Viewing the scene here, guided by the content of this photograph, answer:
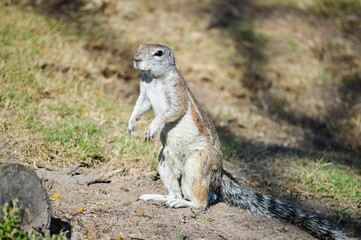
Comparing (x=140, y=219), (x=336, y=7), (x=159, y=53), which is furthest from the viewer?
(x=336, y=7)

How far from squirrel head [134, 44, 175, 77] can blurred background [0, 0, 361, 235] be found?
137 centimetres

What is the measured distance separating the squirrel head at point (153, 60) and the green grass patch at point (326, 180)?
2.43 m

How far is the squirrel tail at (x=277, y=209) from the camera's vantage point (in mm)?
5535

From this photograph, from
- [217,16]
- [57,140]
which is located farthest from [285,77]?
[57,140]

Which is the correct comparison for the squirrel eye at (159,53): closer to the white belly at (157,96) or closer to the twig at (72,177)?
the white belly at (157,96)

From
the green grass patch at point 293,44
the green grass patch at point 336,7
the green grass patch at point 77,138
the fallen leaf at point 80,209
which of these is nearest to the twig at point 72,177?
the green grass patch at point 77,138

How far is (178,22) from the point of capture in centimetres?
1112

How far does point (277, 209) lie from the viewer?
18.7 ft

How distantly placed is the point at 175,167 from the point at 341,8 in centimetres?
889

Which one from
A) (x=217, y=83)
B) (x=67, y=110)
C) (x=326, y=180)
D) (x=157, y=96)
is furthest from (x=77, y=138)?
(x=217, y=83)

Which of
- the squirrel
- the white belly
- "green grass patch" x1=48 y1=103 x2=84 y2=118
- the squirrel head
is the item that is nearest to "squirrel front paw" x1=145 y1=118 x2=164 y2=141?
the squirrel

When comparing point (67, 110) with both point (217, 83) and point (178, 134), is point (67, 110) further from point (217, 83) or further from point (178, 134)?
point (217, 83)

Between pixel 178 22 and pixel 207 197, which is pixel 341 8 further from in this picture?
pixel 207 197

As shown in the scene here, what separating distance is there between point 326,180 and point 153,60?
2.83 metres
